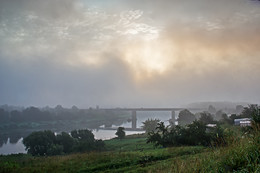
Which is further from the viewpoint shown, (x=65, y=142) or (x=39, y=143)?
(x=65, y=142)

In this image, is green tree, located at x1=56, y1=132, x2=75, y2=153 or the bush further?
green tree, located at x1=56, y1=132, x2=75, y2=153

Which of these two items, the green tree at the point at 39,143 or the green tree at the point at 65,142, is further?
the green tree at the point at 65,142

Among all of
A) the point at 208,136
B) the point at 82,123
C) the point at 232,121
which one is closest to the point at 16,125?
the point at 82,123

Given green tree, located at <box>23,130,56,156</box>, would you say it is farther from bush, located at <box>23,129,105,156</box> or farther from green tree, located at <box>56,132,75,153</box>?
green tree, located at <box>56,132,75,153</box>

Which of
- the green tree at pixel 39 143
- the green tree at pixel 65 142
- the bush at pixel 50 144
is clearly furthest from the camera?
the green tree at pixel 65 142

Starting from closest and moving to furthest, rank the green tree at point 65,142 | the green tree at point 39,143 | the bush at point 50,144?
1. the bush at point 50,144
2. the green tree at point 39,143
3. the green tree at point 65,142

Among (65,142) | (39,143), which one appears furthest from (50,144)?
(65,142)

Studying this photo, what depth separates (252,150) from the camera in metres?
6.75

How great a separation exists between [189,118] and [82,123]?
69312 millimetres

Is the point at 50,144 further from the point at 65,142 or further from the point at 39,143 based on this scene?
the point at 65,142

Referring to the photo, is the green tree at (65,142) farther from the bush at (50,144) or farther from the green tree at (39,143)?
the green tree at (39,143)

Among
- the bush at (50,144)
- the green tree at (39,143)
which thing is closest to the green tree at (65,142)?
the bush at (50,144)

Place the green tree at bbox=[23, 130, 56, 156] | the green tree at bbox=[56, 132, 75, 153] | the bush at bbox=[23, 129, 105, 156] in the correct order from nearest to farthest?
the bush at bbox=[23, 129, 105, 156] → the green tree at bbox=[23, 130, 56, 156] → the green tree at bbox=[56, 132, 75, 153]

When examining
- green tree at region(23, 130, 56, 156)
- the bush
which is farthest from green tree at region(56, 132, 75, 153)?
green tree at region(23, 130, 56, 156)
